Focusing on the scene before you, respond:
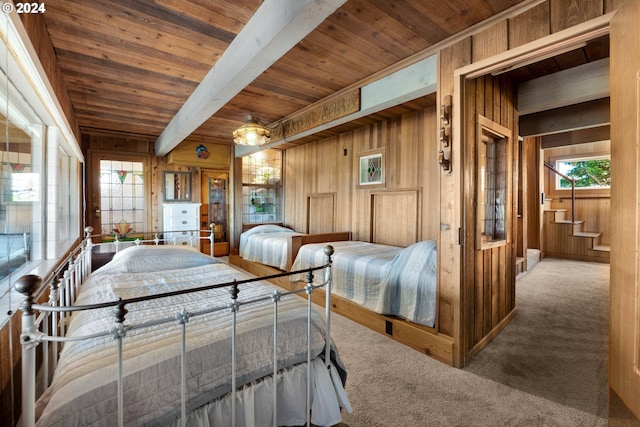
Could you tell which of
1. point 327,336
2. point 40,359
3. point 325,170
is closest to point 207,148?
point 325,170

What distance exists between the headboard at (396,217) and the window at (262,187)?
2515 millimetres

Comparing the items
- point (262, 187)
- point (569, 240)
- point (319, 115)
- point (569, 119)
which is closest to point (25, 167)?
point (319, 115)

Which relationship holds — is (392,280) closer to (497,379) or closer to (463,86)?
(497,379)

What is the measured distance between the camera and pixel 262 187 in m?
5.81

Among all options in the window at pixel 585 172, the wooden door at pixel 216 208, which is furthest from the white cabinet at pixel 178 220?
the window at pixel 585 172

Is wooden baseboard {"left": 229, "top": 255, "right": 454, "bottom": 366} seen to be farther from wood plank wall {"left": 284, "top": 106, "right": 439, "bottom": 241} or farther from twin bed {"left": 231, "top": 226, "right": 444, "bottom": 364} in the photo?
wood plank wall {"left": 284, "top": 106, "right": 439, "bottom": 241}

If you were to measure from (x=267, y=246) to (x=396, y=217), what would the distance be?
189 cm

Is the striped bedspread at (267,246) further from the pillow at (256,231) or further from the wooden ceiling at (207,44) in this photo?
the wooden ceiling at (207,44)

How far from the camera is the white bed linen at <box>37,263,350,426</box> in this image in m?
0.95

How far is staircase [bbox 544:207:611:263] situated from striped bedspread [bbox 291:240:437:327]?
487cm

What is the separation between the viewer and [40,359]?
1753mm

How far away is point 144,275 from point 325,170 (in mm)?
3112

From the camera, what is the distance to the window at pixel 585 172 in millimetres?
6191

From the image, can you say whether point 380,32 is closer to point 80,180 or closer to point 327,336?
point 327,336
